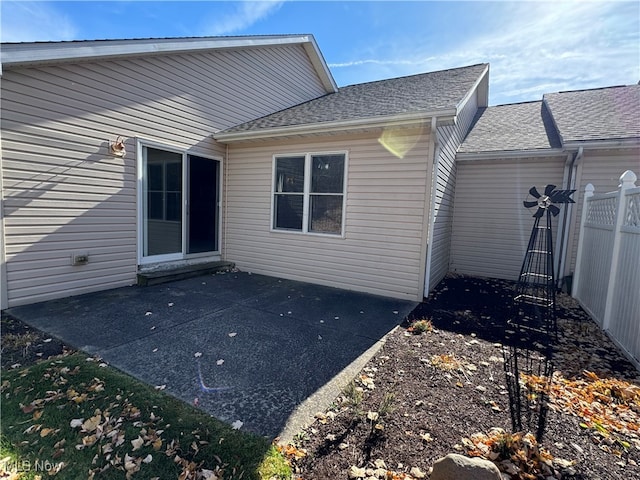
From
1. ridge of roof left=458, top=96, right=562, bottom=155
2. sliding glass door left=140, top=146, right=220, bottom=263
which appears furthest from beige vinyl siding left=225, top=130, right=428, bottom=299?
ridge of roof left=458, top=96, right=562, bottom=155

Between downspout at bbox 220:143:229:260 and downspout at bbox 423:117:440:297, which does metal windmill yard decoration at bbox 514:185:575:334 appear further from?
downspout at bbox 220:143:229:260

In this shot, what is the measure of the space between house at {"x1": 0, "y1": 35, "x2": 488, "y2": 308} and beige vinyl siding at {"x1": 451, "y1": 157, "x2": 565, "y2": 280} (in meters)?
0.71

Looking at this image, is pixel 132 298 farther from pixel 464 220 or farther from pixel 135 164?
pixel 464 220

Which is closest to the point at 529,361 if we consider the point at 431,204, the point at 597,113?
the point at 431,204

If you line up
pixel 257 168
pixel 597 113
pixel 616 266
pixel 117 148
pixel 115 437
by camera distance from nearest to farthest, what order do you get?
pixel 115 437, pixel 616 266, pixel 117 148, pixel 257 168, pixel 597 113

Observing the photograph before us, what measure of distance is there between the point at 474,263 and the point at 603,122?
3906 millimetres

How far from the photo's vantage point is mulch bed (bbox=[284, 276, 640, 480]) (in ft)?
6.23

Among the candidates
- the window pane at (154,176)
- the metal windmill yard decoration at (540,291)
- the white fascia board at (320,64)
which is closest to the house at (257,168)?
the window pane at (154,176)

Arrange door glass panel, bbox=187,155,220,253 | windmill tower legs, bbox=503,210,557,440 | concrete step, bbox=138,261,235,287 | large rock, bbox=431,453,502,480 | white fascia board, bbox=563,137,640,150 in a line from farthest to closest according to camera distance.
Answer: door glass panel, bbox=187,155,220,253
concrete step, bbox=138,261,235,287
white fascia board, bbox=563,137,640,150
windmill tower legs, bbox=503,210,557,440
large rock, bbox=431,453,502,480

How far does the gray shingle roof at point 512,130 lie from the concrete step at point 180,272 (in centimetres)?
633

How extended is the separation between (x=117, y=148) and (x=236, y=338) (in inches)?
153

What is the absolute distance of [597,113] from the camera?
7211 millimetres
